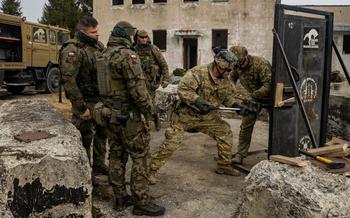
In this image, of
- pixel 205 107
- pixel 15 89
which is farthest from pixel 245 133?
pixel 15 89

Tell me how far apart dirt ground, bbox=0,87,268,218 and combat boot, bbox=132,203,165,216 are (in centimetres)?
7

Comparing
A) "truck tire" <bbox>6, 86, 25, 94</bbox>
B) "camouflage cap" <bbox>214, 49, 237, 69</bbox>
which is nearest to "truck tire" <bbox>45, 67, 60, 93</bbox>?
"truck tire" <bbox>6, 86, 25, 94</bbox>

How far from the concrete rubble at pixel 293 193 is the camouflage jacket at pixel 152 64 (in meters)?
3.90

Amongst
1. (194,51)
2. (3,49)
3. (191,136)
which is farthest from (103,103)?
(194,51)

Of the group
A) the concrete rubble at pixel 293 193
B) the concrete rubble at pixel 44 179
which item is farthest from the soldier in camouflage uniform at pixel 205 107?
the concrete rubble at pixel 293 193

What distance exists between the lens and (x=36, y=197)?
2.89 meters

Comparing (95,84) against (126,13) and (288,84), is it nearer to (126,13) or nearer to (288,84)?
(288,84)

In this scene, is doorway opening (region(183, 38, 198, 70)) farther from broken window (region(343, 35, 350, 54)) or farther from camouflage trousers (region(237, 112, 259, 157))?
camouflage trousers (region(237, 112, 259, 157))

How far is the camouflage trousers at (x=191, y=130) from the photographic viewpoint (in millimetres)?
4633

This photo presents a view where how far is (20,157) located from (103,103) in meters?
1.24

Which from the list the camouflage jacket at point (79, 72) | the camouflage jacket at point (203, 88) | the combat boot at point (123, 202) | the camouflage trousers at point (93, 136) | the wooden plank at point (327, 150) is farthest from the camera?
the camouflage jacket at point (203, 88)

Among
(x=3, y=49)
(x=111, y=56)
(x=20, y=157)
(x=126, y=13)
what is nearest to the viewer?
(x=20, y=157)

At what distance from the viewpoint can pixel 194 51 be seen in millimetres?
24516

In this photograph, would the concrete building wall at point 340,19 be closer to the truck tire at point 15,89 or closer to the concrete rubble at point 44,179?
the truck tire at point 15,89
